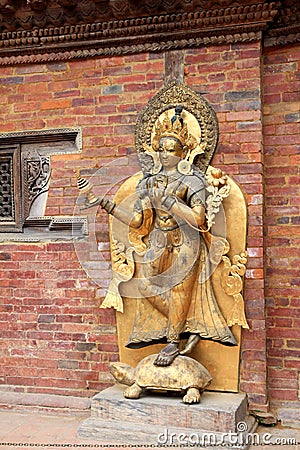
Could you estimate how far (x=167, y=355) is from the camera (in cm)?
400

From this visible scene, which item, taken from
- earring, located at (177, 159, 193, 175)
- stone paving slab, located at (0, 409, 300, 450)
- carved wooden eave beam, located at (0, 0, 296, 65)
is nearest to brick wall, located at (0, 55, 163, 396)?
carved wooden eave beam, located at (0, 0, 296, 65)

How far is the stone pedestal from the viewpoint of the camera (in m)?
3.74

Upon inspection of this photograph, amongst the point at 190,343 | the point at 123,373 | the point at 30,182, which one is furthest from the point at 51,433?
the point at 30,182

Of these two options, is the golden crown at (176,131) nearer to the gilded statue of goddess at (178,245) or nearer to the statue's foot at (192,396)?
the gilded statue of goddess at (178,245)

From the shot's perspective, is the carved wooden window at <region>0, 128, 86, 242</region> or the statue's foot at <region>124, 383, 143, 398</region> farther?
the carved wooden window at <region>0, 128, 86, 242</region>

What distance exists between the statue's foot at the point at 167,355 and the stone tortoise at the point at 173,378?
0.09 ft

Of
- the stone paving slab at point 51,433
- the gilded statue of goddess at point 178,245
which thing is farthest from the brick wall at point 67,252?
the gilded statue of goddess at point 178,245

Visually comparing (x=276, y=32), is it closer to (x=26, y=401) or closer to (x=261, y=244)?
(x=261, y=244)

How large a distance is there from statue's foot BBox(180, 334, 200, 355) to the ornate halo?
51.4 inches

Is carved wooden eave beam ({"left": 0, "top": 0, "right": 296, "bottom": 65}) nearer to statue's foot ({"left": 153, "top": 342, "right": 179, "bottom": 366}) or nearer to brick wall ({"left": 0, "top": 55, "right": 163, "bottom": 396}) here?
brick wall ({"left": 0, "top": 55, "right": 163, "bottom": 396})

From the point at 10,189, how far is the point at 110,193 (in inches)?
39.4

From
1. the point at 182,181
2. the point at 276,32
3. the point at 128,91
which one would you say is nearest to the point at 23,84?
the point at 128,91

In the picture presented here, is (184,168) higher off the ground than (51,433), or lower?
higher

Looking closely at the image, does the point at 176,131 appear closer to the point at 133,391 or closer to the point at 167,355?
the point at 167,355
